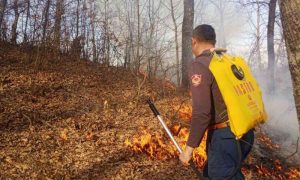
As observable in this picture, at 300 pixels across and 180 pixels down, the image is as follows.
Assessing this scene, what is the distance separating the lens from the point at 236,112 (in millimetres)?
3307

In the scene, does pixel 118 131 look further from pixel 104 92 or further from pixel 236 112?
pixel 236 112

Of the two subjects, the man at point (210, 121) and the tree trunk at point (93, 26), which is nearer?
the man at point (210, 121)

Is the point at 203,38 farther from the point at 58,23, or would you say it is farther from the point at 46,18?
the point at 46,18

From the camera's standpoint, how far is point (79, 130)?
7.11 meters

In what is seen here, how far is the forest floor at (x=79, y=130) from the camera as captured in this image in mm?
5676

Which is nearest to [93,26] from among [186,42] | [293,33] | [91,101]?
[186,42]

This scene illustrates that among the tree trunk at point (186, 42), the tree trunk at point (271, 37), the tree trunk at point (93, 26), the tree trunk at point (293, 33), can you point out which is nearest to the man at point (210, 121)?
the tree trunk at point (293, 33)

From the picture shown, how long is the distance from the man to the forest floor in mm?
2383

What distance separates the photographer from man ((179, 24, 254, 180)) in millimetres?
3365

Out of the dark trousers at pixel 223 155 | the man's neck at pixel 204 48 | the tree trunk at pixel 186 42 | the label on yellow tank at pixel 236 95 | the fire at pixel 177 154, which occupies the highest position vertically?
the tree trunk at pixel 186 42

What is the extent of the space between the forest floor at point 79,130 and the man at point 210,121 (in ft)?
7.82

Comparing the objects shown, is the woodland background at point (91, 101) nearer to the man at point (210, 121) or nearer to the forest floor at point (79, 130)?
the forest floor at point (79, 130)

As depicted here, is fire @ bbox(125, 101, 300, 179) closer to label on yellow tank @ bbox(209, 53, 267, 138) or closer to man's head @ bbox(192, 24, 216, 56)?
label on yellow tank @ bbox(209, 53, 267, 138)

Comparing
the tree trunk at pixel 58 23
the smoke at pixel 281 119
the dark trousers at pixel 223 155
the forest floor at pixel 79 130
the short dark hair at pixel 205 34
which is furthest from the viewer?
the tree trunk at pixel 58 23
